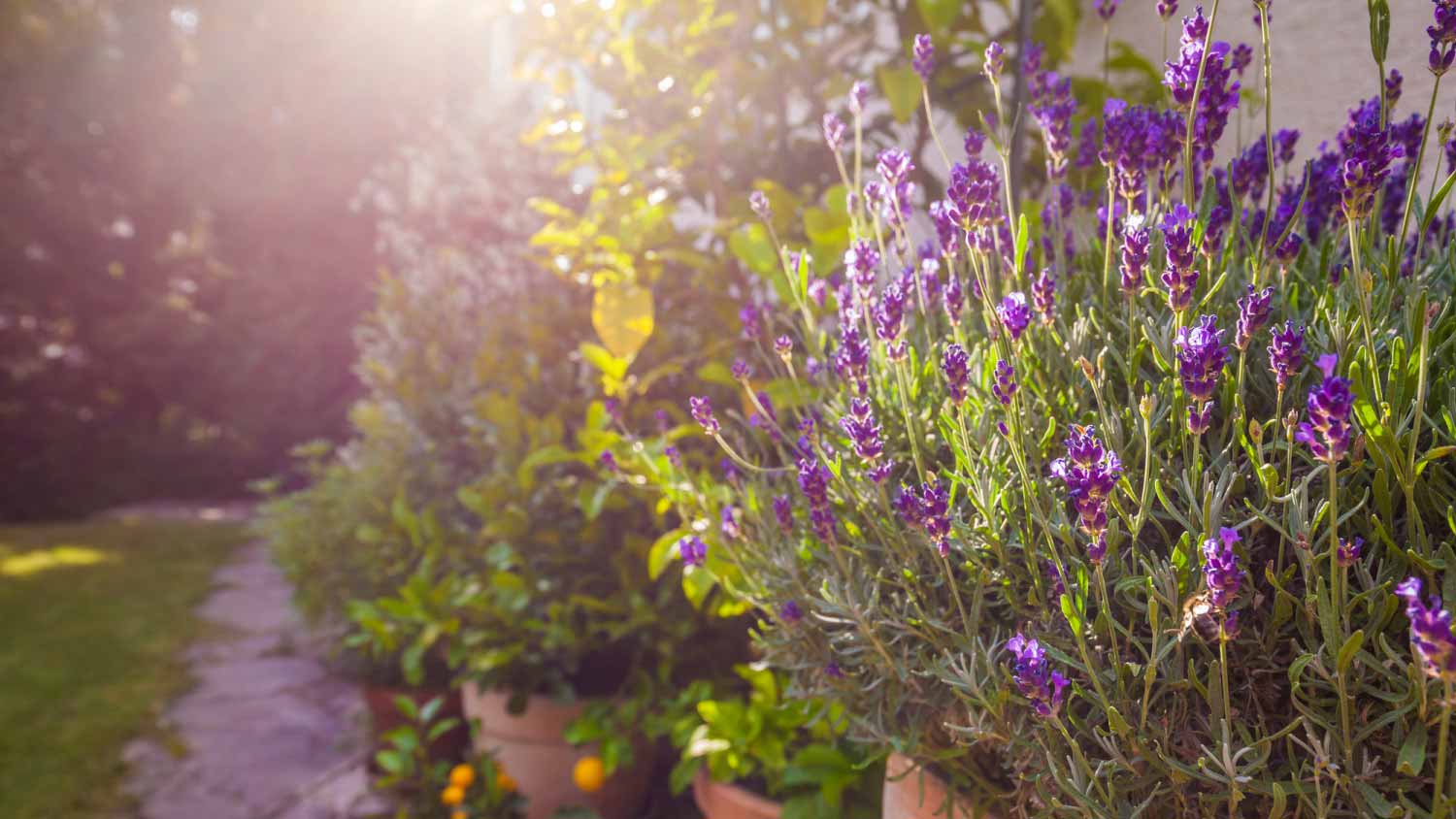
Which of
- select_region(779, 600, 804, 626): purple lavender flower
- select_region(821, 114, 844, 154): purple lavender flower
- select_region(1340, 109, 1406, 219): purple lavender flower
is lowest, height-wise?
select_region(779, 600, 804, 626): purple lavender flower

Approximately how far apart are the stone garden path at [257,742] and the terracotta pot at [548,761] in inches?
24.7

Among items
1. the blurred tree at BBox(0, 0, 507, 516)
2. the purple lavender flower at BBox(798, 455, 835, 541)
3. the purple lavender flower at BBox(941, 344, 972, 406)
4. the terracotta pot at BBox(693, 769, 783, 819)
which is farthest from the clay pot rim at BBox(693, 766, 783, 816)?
the blurred tree at BBox(0, 0, 507, 516)

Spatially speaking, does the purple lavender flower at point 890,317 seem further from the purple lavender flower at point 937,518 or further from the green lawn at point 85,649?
the green lawn at point 85,649

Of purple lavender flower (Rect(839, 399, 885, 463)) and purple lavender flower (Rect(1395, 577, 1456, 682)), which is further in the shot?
purple lavender flower (Rect(839, 399, 885, 463))

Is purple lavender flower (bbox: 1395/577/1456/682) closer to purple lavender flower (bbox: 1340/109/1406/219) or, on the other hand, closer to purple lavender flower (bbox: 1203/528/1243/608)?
purple lavender flower (bbox: 1203/528/1243/608)

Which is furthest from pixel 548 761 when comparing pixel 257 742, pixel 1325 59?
A: pixel 1325 59

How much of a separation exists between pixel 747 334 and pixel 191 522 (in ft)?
34.2

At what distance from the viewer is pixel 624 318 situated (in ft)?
5.78

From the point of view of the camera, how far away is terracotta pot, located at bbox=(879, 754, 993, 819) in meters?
1.02

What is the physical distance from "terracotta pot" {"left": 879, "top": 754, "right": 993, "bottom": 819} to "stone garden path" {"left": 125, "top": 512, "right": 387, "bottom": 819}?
7.31ft

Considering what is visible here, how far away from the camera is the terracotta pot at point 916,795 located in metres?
1.02

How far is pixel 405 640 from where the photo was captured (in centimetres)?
293

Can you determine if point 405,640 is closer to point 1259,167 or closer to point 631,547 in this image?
point 631,547

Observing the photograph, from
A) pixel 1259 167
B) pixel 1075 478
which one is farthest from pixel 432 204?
pixel 1075 478
